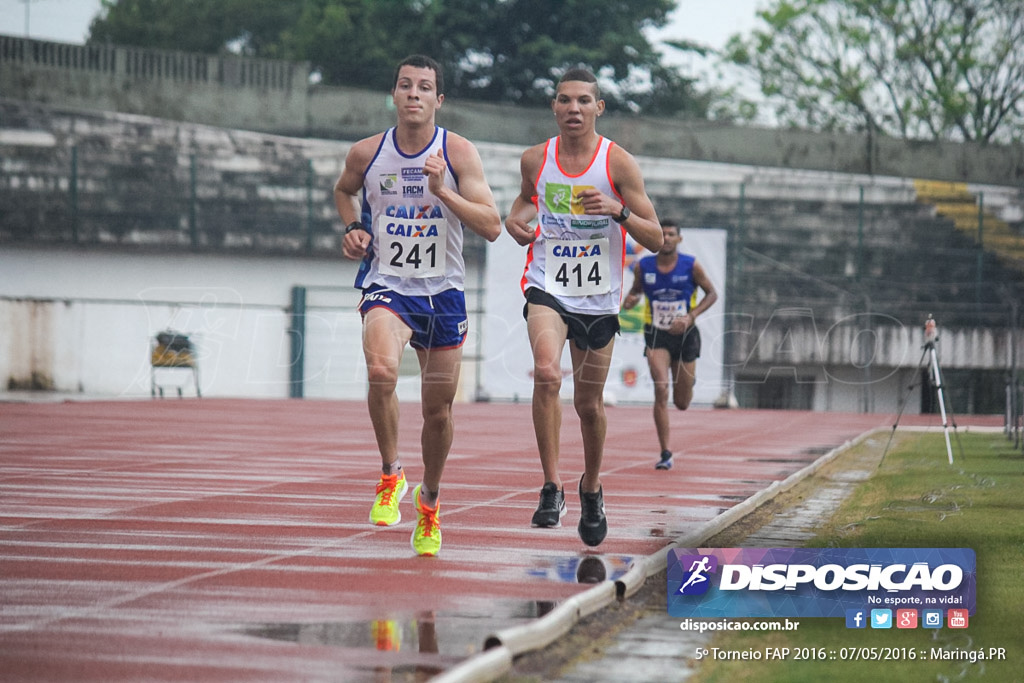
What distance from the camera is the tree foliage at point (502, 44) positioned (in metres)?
46.6

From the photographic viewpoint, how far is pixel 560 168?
24.0ft

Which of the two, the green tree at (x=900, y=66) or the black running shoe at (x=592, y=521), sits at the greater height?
the green tree at (x=900, y=66)

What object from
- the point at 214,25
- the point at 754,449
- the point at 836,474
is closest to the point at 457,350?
the point at 836,474

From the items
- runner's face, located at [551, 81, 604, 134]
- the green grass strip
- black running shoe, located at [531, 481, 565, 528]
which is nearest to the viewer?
the green grass strip

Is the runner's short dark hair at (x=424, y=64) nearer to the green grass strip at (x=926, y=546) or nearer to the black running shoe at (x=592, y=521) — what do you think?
the black running shoe at (x=592, y=521)

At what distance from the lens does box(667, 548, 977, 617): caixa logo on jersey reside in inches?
197

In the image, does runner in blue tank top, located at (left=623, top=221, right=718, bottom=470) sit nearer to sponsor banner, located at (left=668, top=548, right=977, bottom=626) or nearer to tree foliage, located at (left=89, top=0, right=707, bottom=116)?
sponsor banner, located at (left=668, top=548, right=977, bottom=626)

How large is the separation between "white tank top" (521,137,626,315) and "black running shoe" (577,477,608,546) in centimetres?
94

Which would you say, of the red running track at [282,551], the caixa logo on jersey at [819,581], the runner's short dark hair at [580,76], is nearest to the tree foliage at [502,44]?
the red running track at [282,551]

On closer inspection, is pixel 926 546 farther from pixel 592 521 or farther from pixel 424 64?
pixel 424 64

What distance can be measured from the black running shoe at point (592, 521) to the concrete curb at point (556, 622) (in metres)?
0.34

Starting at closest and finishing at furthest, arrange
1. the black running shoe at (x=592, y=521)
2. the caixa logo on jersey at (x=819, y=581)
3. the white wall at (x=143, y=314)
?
the caixa logo on jersey at (x=819, y=581)
the black running shoe at (x=592, y=521)
the white wall at (x=143, y=314)

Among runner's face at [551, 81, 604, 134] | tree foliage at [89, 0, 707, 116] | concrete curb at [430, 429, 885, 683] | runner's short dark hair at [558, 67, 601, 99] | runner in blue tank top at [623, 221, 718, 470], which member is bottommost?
concrete curb at [430, 429, 885, 683]

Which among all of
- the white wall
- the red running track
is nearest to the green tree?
the white wall
